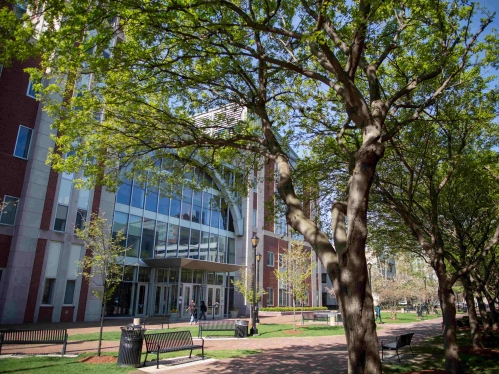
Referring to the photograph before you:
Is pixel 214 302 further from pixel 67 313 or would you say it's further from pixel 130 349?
pixel 130 349

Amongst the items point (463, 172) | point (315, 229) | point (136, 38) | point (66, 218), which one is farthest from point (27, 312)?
point (463, 172)

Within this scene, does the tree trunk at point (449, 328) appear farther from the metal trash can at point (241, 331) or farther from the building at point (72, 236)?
the metal trash can at point (241, 331)

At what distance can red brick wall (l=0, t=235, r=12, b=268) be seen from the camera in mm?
20391

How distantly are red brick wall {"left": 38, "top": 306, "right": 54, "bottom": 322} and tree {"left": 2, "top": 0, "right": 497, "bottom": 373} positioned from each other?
576 inches

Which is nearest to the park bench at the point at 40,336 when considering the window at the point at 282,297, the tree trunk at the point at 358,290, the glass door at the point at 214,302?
the tree trunk at the point at 358,290

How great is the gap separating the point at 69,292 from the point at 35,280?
238cm

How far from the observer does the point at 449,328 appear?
10195 mm

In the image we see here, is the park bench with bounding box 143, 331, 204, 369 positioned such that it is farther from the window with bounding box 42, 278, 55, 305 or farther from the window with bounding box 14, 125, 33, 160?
the window with bounding box 14, 125, 33, 160

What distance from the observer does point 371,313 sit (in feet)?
17.8

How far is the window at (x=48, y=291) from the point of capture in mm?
21906

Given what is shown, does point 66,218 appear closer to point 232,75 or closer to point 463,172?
point 232,75

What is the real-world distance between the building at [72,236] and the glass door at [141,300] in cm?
7

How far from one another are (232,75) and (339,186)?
22.1 feet

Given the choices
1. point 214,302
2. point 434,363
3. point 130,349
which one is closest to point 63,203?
point 130,349
